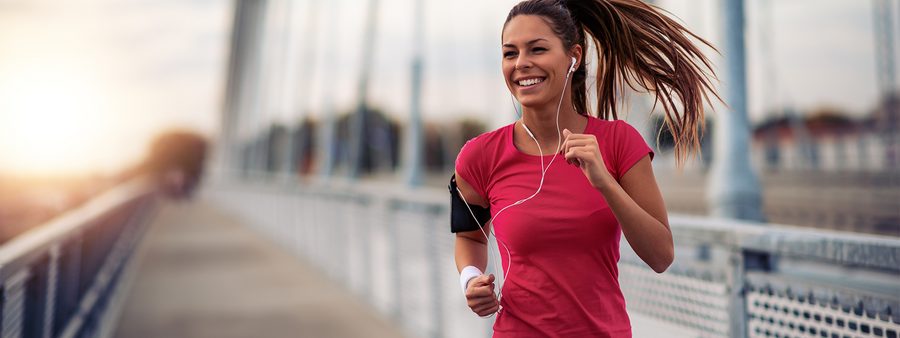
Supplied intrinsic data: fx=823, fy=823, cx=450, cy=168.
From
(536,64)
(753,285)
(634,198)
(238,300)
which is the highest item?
(536,64)

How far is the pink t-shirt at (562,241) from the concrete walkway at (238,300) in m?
4.65

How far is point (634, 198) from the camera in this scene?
1425mm

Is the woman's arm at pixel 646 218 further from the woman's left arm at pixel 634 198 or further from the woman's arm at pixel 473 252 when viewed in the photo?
the woman's arm at pixel 473 252

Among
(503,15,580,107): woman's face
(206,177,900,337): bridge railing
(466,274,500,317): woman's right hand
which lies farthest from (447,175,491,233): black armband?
A: (206,177,900,337): bridge railing

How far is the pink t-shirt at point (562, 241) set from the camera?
146cm

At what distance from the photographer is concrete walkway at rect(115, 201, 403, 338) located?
641cm

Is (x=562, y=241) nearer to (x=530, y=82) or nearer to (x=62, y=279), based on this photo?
(x=530, y=82)

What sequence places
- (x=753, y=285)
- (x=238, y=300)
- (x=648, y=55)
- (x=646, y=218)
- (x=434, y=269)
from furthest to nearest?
(x=238, y=300) → (x=434, y=269) → (x=753, y=285) → (x=648, y=55) → (x=646, y=218)

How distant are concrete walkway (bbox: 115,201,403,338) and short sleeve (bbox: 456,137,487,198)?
460cm

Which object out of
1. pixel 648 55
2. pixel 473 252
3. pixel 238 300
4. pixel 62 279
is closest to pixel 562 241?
pixel 473 252

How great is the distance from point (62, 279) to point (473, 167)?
12.2ft

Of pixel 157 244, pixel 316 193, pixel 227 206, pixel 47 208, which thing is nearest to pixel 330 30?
pixel 157 244

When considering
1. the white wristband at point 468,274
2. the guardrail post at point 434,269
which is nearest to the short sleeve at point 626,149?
the white wristband at point 468,274

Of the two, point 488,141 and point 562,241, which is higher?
point 488,141
